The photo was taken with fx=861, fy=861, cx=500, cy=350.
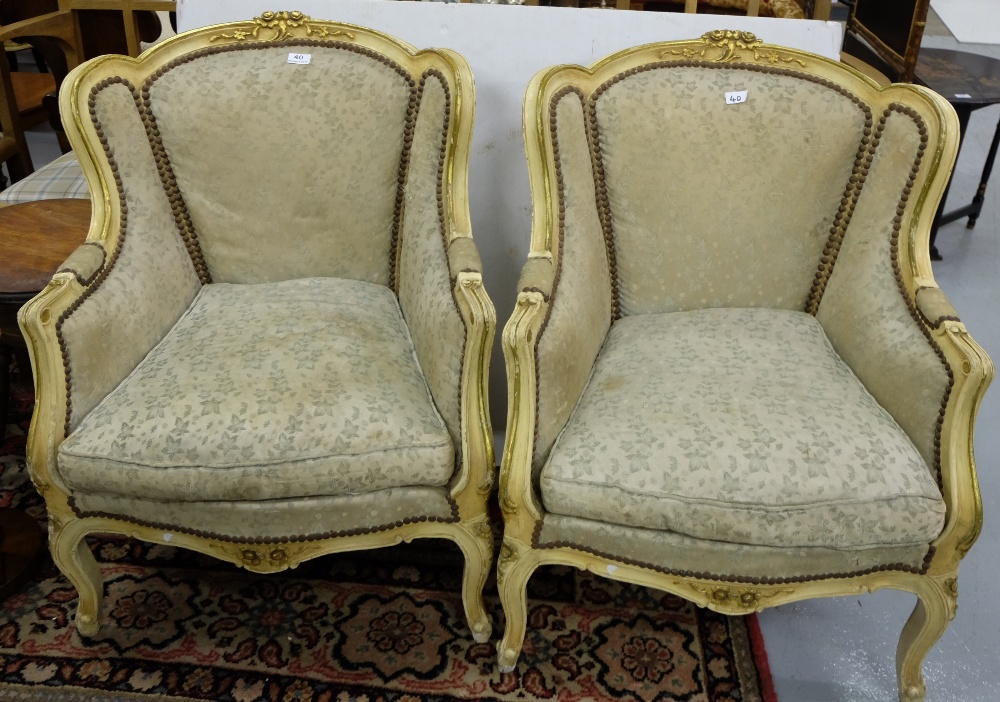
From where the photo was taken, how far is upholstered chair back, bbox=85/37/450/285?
1587mm

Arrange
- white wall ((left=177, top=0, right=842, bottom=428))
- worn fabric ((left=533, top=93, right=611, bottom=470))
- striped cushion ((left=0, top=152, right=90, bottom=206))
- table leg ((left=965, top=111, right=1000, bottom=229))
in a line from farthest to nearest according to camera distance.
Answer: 1. table leg ((left=965, top=111, right=1000, bottom=229))
2. striped cushion ((left=0, top=152, right=90, bottom=206))
3. white wall ((left=177, top=0, right=842, bottom=428))
4. worn fabric ((left=533, top=93, right=611, bottom=470))

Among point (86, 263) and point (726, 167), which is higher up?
point (726, 167)

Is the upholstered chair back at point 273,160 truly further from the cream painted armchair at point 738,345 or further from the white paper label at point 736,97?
the white paper label at point 736,97

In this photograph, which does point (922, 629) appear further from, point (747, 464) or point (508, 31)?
point (508, 31)

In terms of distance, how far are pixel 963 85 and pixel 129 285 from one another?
96.4 inches

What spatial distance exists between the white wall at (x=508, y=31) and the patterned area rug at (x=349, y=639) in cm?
91

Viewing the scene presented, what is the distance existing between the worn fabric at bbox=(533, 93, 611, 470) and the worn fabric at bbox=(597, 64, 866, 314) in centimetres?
7

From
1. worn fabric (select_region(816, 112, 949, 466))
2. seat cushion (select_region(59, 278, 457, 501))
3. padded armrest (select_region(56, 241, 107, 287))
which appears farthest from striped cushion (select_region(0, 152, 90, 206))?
worn fabric (select_region(816, 112, 949, 466))

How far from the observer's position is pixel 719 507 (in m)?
1.22

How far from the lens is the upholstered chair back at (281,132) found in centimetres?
159

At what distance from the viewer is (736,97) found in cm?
152

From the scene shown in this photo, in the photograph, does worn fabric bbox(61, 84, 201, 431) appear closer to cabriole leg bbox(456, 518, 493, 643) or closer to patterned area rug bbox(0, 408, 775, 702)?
patterned area rug bbox(0, 408, 775, 702)

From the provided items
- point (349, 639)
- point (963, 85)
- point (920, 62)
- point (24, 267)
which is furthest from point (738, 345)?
point (920, 62)

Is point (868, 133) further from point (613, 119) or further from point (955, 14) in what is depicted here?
point (955, 14)
